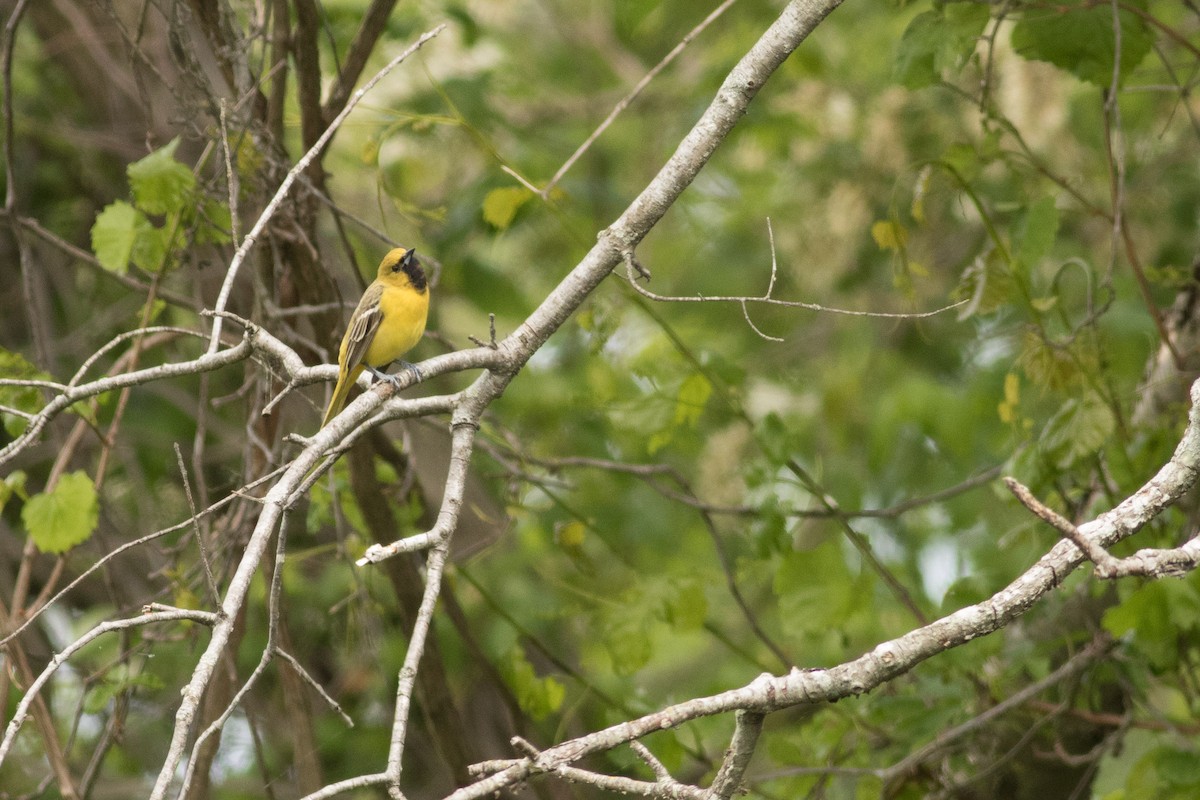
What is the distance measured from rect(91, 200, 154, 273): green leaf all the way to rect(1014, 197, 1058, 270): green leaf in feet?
9.48

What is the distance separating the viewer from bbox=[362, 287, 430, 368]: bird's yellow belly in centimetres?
443

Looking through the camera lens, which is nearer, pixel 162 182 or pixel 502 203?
pixel 162 182

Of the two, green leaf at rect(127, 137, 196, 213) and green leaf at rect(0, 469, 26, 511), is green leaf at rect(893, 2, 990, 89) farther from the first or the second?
green leaf at rect(0, 469, 26, 511)

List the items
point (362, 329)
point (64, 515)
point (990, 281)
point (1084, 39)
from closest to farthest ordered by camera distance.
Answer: point (64, 515), point (1084, 39), point (990, 281), point (362, 329)

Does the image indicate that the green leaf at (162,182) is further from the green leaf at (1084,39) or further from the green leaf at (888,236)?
the green leaf at (1084,39)

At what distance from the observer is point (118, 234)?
3936 millimetres

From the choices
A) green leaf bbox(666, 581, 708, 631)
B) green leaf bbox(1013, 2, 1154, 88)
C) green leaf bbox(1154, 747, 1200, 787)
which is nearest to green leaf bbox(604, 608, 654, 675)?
green leaf bbox(666, 581, 708, 631)

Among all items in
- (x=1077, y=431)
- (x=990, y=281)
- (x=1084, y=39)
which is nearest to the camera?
(x=1077, y=431)

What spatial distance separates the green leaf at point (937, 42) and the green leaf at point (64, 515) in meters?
2.93

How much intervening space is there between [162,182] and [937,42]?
2.50 metres

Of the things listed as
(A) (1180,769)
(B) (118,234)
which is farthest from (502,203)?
(A) (1180,769)

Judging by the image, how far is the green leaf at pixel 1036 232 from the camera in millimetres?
3896

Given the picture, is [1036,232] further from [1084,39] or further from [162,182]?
[162,182]

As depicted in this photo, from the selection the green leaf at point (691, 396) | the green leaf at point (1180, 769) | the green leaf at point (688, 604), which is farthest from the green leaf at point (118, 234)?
the green leaf at point (1180, 769)
